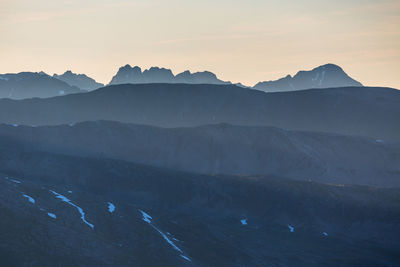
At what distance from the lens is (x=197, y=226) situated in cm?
16700

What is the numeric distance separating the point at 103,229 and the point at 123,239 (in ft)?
20.2

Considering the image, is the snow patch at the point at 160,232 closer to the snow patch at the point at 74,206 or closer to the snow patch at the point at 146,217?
the snow patch at the point at 146,217

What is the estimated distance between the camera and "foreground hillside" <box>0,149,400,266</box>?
132m

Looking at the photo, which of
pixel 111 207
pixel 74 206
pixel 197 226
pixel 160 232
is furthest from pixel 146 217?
pixel 74 206

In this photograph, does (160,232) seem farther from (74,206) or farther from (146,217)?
(74,206)

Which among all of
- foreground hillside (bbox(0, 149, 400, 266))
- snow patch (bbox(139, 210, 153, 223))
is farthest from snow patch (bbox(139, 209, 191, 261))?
foreground hillside (bbox(0, 149, 400, 266))

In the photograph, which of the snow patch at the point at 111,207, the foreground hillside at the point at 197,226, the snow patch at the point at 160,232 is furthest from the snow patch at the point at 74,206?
the snow patch at the point at 160,232

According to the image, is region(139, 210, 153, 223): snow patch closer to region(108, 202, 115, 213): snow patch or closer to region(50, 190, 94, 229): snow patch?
region(108, 202, 115, 213): snow patch

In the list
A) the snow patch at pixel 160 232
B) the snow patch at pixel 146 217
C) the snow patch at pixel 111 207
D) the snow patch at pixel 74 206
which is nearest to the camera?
the snow patch at pixel 160 232

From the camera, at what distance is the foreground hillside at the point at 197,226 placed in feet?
433

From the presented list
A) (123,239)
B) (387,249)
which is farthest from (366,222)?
(123,239)

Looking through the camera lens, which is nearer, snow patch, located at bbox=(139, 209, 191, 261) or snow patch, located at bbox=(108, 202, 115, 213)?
snow patch, located at bbox=(139, 209, 191, 261)

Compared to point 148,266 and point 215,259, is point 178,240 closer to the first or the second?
point 215,259

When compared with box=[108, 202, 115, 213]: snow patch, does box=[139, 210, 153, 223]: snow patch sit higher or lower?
lower
